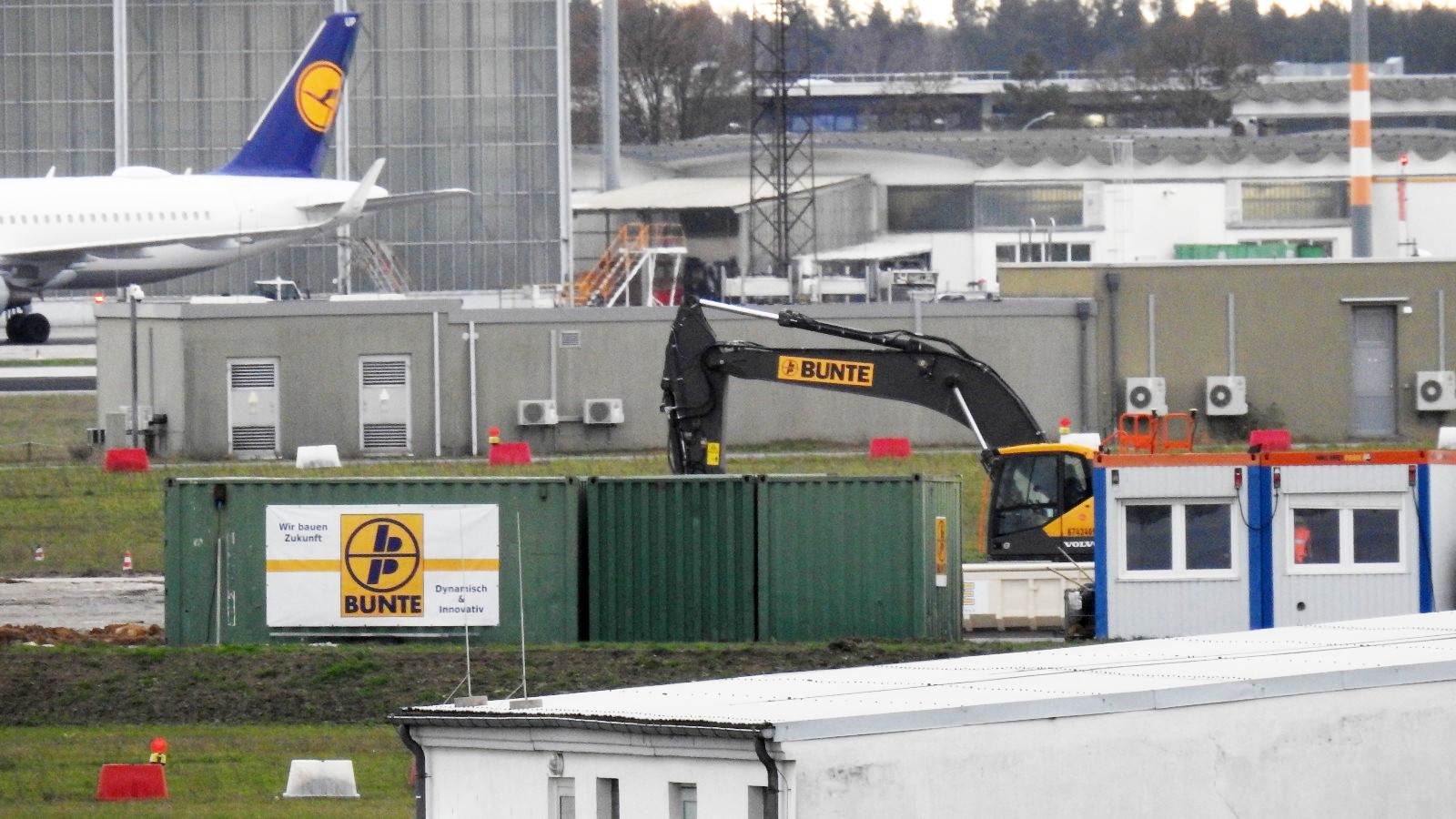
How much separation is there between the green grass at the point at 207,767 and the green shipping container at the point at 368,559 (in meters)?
4.09

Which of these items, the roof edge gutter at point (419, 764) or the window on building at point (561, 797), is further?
the roof edge gutter at point (419, 764)

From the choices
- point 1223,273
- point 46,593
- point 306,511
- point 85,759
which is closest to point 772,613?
point 306,511

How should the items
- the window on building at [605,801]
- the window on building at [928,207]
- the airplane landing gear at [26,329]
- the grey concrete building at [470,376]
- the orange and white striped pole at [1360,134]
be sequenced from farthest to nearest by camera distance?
the window on building at [928,207], the airplane landing gear at [26,329], the orange and white striped pole at [1360,134], the grey concrete building at [470,376], the window on building at [605,801]

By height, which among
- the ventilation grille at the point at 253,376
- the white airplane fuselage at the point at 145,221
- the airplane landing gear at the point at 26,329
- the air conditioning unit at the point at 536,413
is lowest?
the air conditioning unit at the point at 536,413

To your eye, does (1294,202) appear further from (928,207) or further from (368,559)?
(368,559)

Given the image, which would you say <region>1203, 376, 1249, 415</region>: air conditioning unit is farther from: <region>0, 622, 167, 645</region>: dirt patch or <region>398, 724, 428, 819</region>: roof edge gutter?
<region>398, 724, 428, 819</region>: roof edge gutter

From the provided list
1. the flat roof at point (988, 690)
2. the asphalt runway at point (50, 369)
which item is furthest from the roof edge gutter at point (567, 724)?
the asphalt runway at point (50, 369)

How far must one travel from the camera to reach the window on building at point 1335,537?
21672 millimetres

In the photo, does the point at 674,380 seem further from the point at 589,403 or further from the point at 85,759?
the point at 589,403

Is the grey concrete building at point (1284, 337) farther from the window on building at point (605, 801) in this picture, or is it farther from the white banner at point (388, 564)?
the window on building at point (605, 801)

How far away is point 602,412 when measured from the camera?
44.8m

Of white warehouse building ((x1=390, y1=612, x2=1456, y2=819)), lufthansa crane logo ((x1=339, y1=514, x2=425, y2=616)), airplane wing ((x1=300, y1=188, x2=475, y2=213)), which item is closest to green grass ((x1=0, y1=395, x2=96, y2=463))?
airplane wing ((x1=300, y1=188, x2=475, y2=213))

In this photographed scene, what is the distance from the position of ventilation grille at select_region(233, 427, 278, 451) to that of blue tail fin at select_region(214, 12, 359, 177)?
88.1 ft

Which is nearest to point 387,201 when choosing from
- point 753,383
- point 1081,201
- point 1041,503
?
point 753,383
